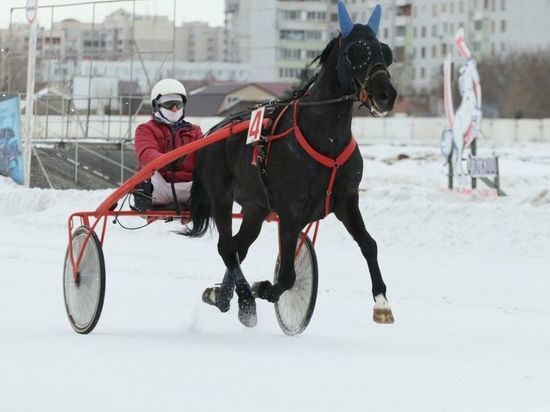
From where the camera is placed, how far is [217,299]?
345 inches

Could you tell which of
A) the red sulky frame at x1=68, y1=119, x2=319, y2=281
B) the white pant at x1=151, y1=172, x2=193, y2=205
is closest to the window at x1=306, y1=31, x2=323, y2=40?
the white pant at x1=151, y1=172, x2=193, y2=205

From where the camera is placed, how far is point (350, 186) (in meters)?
7.63

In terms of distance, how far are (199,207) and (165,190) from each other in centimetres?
29

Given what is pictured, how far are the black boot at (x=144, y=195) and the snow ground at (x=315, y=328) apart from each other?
2.66 feet

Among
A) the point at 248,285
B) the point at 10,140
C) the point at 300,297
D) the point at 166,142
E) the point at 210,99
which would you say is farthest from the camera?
the point at 210,99

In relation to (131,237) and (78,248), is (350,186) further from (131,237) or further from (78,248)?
(131,237)

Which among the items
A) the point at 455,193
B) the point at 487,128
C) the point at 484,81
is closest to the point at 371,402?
the point at 455,193

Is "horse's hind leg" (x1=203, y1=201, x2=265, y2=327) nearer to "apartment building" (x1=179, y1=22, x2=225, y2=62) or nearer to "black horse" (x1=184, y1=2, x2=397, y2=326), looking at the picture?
"black horse" (x1=184, y1=2, x2=397, y2=326)

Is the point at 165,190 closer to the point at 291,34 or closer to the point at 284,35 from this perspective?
the point at 284,35

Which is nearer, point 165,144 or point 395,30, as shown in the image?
point 165,144

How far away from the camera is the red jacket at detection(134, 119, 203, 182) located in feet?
29.7

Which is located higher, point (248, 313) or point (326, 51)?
point (326, 51)

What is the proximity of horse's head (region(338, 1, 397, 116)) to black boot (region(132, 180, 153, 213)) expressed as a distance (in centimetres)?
207

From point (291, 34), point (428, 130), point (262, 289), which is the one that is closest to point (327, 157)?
point (262, 289)
